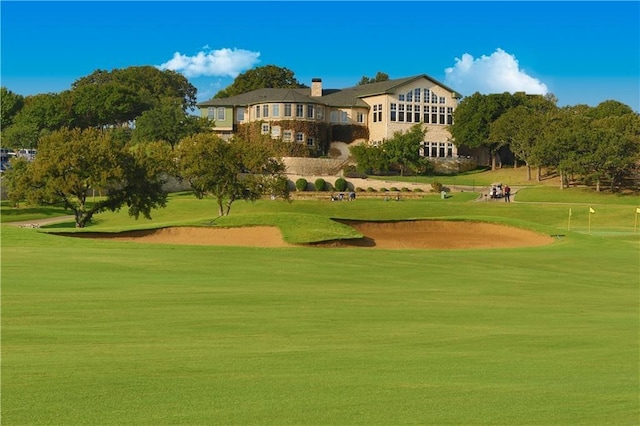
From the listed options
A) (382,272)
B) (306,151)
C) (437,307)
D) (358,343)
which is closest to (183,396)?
(358,343)

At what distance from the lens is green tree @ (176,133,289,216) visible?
57.1m

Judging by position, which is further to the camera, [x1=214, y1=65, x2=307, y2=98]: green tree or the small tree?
[x1=214, y1=65, x2=307, y2=98]: green tree

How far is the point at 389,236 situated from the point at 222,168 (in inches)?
793

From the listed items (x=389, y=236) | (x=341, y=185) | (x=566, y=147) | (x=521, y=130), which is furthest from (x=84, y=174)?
(x=521, y=130)

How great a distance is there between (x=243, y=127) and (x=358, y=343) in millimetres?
98007

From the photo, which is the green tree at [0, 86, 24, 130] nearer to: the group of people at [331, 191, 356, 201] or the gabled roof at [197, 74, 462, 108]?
the gabled roof at [197, 74, 462, 108]

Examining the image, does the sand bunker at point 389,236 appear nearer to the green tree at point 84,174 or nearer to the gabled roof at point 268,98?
the green tree at point 84,174

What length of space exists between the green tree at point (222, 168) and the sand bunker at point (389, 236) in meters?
18.5

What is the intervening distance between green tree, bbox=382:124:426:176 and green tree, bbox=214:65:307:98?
42.7m

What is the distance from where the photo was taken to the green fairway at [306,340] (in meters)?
8.46

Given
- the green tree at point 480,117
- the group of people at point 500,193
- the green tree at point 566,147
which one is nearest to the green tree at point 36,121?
the green tree at point 480,117

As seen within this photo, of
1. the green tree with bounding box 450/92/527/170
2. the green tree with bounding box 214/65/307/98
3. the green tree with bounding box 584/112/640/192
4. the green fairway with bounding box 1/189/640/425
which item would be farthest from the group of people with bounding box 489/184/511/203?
the green tree with bounding box 214/65/307/98

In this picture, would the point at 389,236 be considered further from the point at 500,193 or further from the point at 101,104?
the point at 101,104

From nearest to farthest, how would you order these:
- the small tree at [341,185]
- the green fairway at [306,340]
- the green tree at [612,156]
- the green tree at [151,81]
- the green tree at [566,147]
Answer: the green fairway at [306,340] → the green tree at [612,156] → the green tree at [566,147] → the small tree at [341,185] → the green tree at [151,81]
